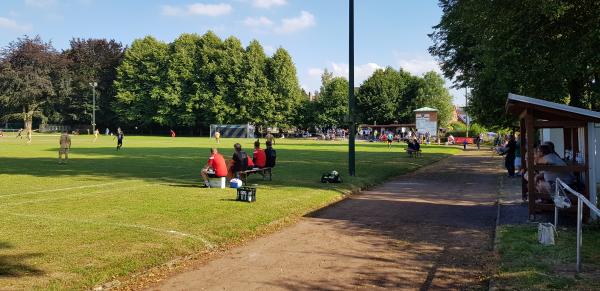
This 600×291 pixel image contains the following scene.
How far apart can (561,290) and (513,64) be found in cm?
969

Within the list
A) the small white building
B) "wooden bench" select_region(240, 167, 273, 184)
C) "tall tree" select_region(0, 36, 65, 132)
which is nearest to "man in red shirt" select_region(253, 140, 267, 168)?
"wooden bench" select_region(240, 167, 273, 184)

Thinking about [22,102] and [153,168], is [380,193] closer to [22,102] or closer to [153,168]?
[153,168]

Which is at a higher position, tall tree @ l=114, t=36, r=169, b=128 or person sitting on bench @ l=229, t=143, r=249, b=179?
tall tree @ l=114, t=36, r=169, b=128

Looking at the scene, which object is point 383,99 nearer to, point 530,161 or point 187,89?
point 187,89

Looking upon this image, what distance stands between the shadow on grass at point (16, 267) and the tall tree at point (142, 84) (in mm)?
79986

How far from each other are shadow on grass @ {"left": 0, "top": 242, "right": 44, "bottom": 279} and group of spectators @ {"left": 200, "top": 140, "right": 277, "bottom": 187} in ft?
25.2

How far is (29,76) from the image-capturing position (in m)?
84.8

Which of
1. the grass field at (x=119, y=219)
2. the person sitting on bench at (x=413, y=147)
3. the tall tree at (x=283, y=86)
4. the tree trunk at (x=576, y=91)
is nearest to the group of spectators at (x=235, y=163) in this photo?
the grass field at (x=119, y=219)

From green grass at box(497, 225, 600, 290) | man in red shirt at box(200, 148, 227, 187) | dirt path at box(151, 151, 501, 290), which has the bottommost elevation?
dirt path at box(151, 151, 501, 290)

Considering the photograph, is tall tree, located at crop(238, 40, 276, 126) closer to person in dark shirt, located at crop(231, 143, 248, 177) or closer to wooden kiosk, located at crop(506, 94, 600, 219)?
person in dark shirt, located at crop(231, 143, 248, 177)

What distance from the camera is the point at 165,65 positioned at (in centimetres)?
8638

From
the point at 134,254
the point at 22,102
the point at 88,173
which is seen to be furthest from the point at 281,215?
the point at 22,102

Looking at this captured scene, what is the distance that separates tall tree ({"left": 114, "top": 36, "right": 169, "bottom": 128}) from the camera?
85625 millimetres

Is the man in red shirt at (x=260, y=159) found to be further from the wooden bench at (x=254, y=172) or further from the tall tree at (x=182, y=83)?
the tall tree at (x=182, y=83)
